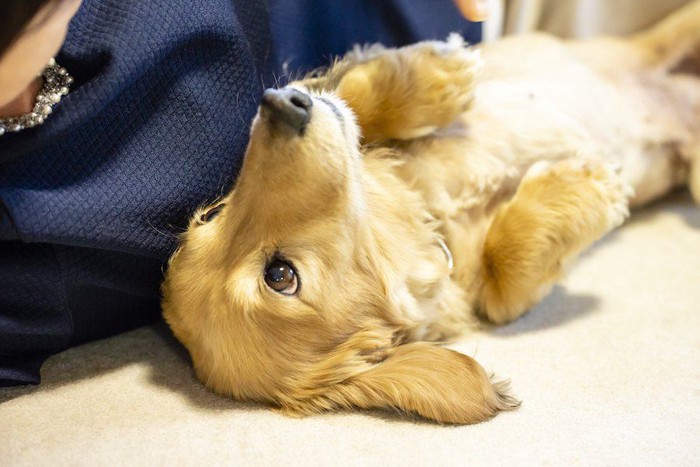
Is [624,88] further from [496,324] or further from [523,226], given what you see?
[496,324]

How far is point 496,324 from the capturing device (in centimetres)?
200

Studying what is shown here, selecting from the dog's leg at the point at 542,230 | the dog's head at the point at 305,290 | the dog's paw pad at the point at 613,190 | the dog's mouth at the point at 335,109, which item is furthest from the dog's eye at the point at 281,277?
the dog's paw pad at the point at 613,190

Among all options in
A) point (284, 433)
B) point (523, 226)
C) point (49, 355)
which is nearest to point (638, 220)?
point (523, 226)

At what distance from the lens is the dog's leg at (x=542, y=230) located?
1.88 metres

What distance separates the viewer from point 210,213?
181 centimetres

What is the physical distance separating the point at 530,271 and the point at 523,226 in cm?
12

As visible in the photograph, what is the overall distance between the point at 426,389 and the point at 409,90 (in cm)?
80

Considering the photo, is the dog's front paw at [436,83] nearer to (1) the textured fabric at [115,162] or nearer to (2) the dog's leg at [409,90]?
(2) the dog's leg at [409,90]

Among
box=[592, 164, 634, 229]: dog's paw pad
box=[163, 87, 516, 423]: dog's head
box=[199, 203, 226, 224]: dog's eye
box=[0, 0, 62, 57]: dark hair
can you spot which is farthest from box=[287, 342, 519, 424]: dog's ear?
box=[0, 0, 62, 57]: dark hair

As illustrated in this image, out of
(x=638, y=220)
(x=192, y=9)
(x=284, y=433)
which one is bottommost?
(x=638, y=220)

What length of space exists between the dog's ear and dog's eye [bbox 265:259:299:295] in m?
0.26

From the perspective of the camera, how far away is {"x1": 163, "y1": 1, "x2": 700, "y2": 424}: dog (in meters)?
1.60

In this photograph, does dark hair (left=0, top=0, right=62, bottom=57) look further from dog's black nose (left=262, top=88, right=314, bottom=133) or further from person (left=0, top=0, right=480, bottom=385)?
dog's black nose (left=262, top=88, right=314, bottom=133)

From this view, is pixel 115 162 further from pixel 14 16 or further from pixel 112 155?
pixel 14 16
